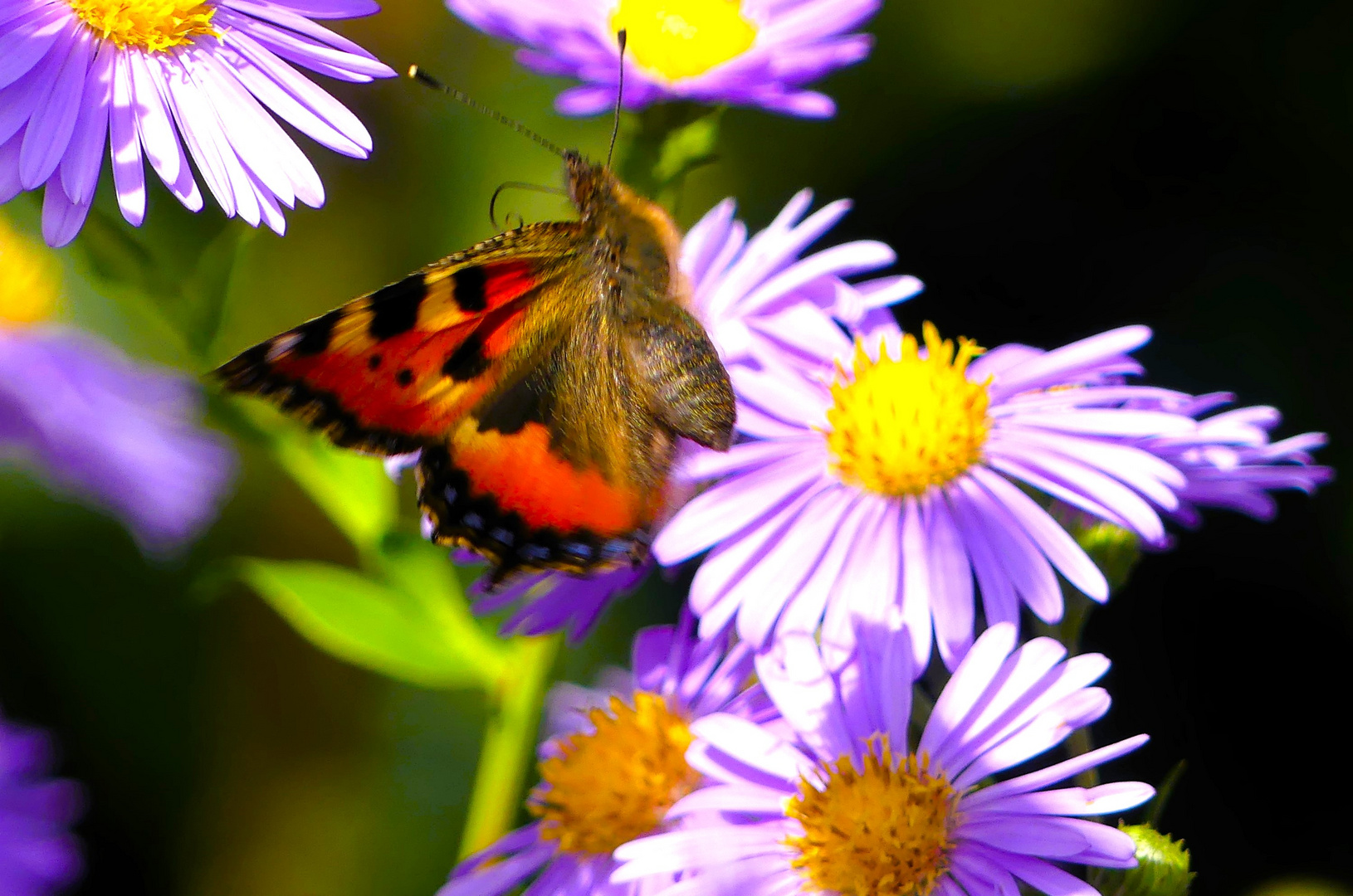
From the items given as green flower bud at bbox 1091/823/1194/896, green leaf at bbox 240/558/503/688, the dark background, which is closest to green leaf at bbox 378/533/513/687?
green leaf at bbox 240/558/503/688

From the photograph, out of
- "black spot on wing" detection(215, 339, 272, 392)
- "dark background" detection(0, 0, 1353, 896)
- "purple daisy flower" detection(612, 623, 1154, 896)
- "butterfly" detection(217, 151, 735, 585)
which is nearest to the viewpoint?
"purple daisy flower" detection(612, 623, 1154, 896)

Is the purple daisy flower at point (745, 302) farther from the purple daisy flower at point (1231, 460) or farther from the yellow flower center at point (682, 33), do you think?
the purple daisy flower at point (1231, 460)

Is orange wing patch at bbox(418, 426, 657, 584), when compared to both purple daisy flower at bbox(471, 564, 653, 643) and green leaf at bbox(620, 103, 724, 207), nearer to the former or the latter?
purple daisy flower at bbox(471, 564, 653, 643)

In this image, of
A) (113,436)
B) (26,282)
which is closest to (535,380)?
(113,436)

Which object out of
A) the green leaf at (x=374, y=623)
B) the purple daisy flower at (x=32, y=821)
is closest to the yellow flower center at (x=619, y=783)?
the green leaf at (x=374, y=623)

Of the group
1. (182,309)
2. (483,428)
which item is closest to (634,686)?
(483,428)
